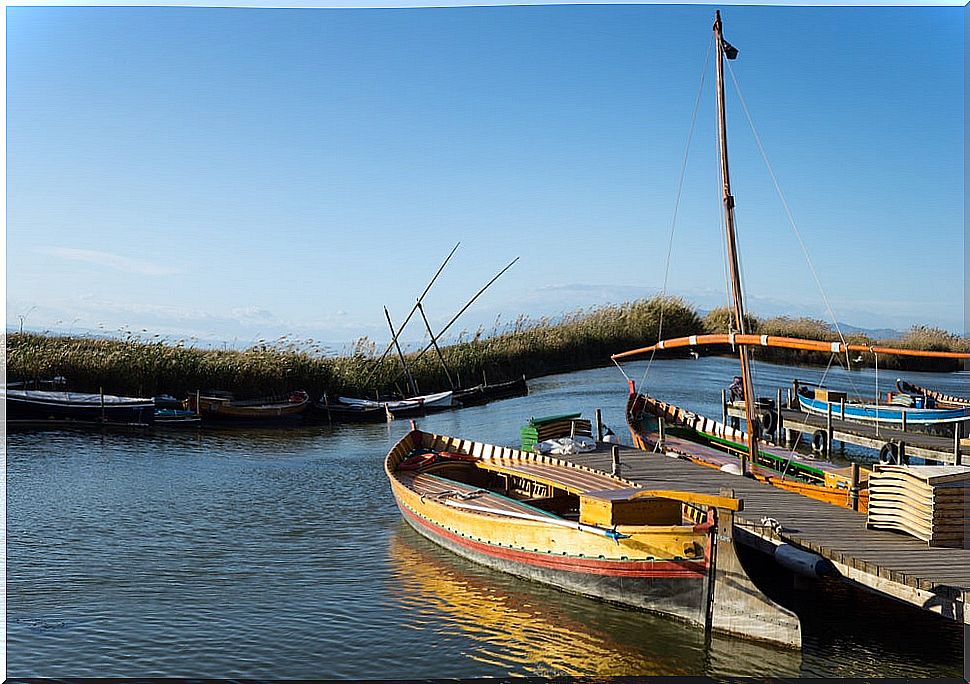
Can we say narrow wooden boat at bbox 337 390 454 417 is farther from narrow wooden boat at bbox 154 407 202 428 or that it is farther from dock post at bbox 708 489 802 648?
dock post at bbox 708 489 802 648

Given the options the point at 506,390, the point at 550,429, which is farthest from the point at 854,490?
the point at 506,390

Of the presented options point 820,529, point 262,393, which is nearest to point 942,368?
point 262,393

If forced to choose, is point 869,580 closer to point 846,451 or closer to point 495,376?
point 846,451

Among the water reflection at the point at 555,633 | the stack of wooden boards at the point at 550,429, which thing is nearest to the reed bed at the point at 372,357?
the stack of wooden boards at the point at 550,429

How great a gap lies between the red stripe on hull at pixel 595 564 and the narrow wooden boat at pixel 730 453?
7.37ft

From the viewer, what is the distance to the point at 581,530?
6.41 meters

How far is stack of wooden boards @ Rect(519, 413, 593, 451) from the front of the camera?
9992mm

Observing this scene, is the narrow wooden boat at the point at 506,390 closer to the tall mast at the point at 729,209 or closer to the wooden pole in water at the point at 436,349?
the wooden pole in water at the point at 436,349

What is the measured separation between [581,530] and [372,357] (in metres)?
12.4

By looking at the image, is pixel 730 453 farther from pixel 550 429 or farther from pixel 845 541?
pixel 845 541

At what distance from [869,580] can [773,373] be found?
17.4 metres

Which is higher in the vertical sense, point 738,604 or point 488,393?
point 488,393

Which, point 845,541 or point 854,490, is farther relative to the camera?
point 854,490

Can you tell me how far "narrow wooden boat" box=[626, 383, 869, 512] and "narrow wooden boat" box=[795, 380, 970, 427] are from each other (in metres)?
2.35
